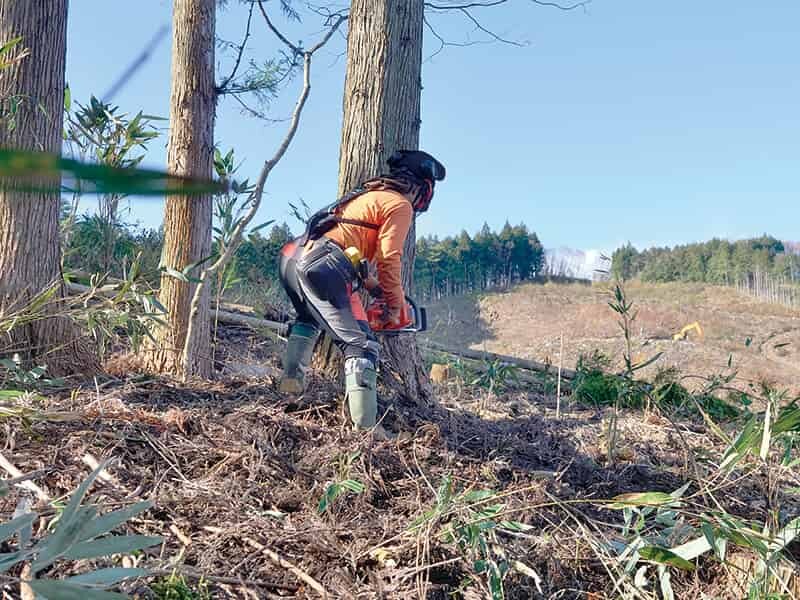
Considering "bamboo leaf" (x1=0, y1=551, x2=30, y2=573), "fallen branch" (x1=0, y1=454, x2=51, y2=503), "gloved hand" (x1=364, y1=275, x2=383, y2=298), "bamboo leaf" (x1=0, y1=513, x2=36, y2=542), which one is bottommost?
"fallen branch" (x1=0, y1=454, x2=51, y2=503)

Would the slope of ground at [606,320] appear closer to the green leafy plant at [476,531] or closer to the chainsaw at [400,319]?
the chainsaw at [400,319]

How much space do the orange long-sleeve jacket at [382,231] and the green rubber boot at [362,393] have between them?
51cm

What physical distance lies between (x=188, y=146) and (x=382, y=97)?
157cm

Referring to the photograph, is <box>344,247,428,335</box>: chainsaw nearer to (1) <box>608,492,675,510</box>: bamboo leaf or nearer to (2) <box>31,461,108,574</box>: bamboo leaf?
(1) <box>608,492,675,510</box>: bamboo leaf

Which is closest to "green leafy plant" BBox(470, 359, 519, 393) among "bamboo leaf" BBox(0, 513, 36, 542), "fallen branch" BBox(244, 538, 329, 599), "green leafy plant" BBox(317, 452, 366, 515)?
"green leafy plant" BBox(317, 452, 366, 515)

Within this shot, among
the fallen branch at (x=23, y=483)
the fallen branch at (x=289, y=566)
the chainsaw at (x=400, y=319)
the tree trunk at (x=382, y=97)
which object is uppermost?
the tree trunk at (x=382, y=97)

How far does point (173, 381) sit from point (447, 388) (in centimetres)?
230

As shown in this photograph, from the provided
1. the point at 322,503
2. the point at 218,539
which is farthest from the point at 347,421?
the point at 218,539

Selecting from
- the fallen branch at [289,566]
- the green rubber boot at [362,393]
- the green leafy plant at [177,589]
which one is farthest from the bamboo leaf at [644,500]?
the green leafy plant at [177,589]

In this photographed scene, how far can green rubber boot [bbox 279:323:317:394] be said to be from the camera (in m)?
3.38

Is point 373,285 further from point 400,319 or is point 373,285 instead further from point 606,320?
point 606,320

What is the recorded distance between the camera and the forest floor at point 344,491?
186 centimetres

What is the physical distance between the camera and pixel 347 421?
3.04 m

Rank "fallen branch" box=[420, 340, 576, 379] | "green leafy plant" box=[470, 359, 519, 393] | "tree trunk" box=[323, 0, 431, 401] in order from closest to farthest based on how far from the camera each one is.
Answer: "tree trunk" box=[323, 0, 431, 401]
"green leafy plant" box=[470, 359, 519, 393]
"fallen branch" box=[420, 340, 576, 379]
